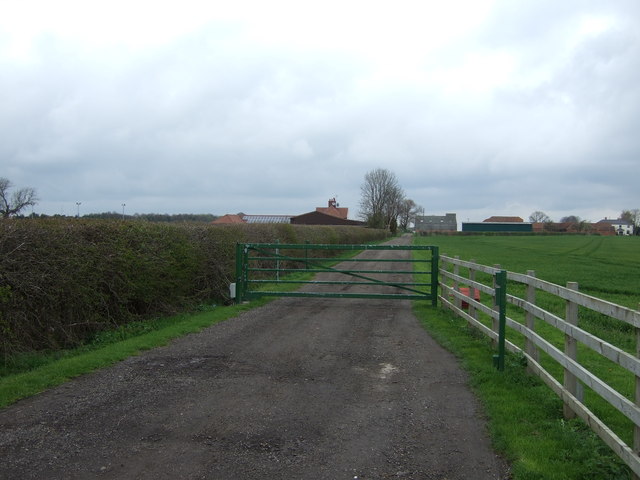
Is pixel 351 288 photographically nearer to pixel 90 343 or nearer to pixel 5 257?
pixel 90 343

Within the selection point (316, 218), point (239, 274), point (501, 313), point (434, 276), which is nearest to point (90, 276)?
point (239, 274)

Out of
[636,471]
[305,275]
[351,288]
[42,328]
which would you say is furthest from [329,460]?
[305,275]

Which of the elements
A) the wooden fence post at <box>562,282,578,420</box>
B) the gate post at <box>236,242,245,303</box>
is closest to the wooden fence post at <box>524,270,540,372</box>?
the wooden fence post at <box>562,282,578,420</box>

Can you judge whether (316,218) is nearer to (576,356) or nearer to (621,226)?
(576,356)

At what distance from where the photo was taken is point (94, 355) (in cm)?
729

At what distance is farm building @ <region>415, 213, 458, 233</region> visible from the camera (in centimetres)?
17248

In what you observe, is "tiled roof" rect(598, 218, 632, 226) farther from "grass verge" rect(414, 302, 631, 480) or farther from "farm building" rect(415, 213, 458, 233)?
"grass verge" rect(414, 302, 631, 480)

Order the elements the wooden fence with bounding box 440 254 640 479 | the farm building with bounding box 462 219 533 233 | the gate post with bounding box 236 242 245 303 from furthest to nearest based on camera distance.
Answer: the farm building with bounding box 462 219 533 233, the gate post with bounding box 236 242 245 303, the wooden fence with bounding box 440 254 640 479

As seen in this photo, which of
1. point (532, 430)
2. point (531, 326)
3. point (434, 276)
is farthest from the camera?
point (434, 276)

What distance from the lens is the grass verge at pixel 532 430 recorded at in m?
3.70

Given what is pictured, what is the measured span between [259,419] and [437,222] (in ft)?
593

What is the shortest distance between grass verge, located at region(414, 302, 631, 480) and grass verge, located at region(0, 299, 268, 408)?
15.6 feet

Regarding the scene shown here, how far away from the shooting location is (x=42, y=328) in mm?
7582

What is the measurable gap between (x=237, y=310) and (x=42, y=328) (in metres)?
4.58
